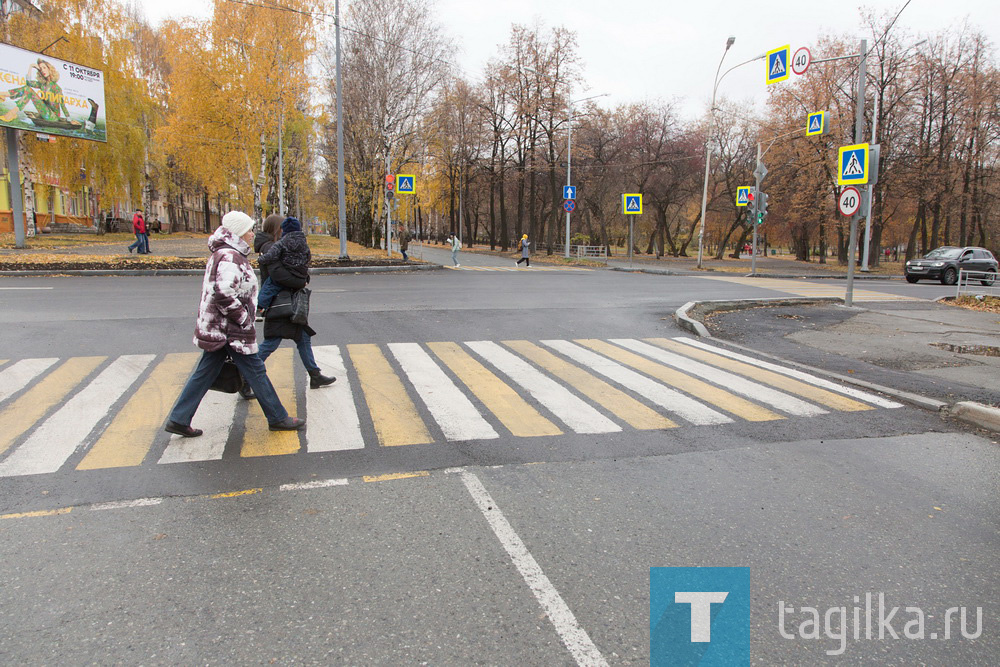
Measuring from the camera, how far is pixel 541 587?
2.92 m

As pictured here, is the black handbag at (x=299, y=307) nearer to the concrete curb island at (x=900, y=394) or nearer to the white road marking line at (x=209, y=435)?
the white road marking line at (x=209, y=435)

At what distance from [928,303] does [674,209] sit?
41.7 m

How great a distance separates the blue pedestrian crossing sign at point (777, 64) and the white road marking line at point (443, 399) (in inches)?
624

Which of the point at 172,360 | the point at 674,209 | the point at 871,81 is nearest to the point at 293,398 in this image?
the point at 172,360

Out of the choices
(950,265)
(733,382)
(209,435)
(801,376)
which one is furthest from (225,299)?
(950,265)

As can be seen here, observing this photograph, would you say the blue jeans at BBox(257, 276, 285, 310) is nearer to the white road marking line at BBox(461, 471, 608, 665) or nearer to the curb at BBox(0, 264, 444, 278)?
the white road marking line at BBox(461, 471, 608, 665)

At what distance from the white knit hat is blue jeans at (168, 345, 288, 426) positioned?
0.94 meters

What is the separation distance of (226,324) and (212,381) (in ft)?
1.76

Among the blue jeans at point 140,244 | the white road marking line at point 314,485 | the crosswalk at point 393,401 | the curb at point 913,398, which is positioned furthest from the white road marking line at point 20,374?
the blue jeans at point 140,244

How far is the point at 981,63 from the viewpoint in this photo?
3559 centimetres

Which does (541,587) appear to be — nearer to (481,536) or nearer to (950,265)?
(481,536)

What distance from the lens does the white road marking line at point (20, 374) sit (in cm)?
613

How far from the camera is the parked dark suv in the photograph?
26656mm

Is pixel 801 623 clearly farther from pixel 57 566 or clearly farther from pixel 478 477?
pixel 57 566
